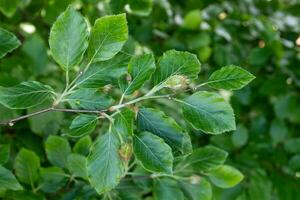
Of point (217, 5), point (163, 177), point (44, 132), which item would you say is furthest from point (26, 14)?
point (163, 177)

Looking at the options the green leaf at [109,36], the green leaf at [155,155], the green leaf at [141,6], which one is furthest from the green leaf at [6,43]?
the green leaf at [141,6]

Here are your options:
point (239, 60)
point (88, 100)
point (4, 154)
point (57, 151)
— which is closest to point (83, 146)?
point (57, 151)

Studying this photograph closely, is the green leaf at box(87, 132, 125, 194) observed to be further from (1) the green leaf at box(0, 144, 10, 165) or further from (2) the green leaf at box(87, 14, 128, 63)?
(1) the green leaf at box(0, 144, 10, 165)

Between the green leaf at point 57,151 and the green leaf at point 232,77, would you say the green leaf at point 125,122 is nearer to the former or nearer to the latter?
the green leaf at point 232,77

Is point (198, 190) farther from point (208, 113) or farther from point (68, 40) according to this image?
point (68, 40)

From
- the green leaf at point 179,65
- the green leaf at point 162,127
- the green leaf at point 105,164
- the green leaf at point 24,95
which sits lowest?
the green leaf at point 105,164

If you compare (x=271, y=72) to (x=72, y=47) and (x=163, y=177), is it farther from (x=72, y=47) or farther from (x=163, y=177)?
(x=72, y=47)
